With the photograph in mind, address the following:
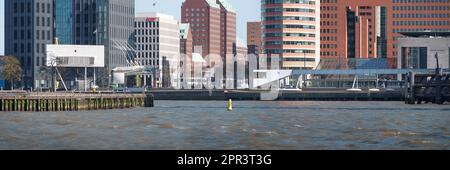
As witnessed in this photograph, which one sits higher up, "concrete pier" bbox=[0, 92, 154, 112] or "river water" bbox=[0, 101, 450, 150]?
"concrete pier" bbox=[0, 92, 154, 112]

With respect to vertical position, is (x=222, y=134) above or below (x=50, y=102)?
below

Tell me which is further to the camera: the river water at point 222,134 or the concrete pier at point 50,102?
the concrete pier at point 50,102

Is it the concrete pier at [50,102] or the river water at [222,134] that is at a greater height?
the concrete pier at [50,102]

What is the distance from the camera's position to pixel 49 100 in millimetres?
148750

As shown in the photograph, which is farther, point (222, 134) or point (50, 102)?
point (50, 102)

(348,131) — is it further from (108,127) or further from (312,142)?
(108,127)

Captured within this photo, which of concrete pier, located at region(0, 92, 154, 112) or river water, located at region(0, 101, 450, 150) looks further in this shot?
concrete pier, located at region(0, 92, 154, 112)
